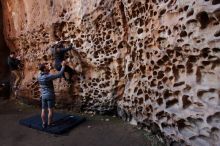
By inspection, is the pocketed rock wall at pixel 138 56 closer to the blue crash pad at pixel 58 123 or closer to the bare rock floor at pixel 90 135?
the bare rock floor at pixel 90 135

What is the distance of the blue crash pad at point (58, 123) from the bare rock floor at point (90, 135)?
0.37 ft

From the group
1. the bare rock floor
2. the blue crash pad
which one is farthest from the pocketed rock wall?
the blue crash pad

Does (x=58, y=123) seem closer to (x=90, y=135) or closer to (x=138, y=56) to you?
(x=90, y=135)

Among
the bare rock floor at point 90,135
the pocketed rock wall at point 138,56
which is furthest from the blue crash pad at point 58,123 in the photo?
the pocketed rock wall at point 138,56

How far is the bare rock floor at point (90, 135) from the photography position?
5.43m

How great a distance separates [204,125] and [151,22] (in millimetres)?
2162

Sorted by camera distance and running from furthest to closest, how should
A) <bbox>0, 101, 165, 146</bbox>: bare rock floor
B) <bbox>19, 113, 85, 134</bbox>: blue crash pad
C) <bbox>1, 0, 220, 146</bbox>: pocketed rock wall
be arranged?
<bbox>19, 113, 85, 134</bbox>: blue crash pad
<bbox>0, 101, 165, 146</bbox>: bare rock floor
<bbox>1, 0, 220, 146</bbox>: pocketed rock wall

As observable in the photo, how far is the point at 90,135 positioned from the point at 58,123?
1.04 metres

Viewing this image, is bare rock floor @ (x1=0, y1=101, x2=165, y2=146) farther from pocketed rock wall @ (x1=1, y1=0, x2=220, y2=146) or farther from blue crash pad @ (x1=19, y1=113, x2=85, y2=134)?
pocketed rock wall @ (x1=1, y1=0, x2=220, y2=146)

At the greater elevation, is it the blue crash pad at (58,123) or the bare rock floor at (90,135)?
the blue crash pad at (58,123)

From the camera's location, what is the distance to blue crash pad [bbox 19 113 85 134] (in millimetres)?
6156

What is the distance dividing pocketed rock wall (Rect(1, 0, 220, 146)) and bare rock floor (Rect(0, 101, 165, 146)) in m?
0.32

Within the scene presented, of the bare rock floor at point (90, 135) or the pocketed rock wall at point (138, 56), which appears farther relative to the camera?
the bare rock floor at point (90, 135)

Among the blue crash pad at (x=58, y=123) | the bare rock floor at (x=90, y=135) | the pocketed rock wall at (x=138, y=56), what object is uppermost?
the pocketed rock wall at (x=138, y=56)
